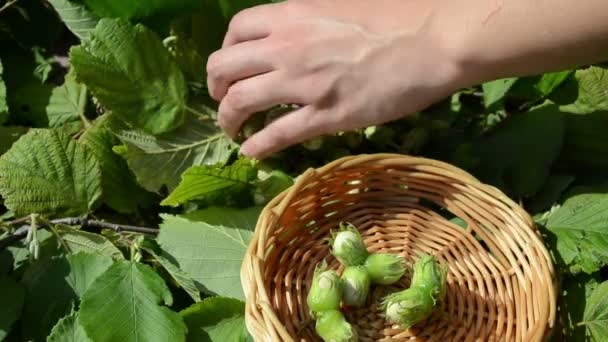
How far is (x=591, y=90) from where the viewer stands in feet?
3.96

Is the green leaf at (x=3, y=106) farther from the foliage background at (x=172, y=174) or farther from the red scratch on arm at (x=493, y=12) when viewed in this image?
the red scratch on arm at (x=493, y=12)

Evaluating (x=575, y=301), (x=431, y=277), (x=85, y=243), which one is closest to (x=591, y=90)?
(x=575, y=301)

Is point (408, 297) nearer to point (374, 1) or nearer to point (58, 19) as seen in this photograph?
point (374, 1)

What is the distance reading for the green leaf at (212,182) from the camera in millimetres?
1007

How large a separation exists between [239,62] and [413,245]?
0.35 metres

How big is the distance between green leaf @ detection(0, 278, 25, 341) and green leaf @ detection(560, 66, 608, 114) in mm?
872

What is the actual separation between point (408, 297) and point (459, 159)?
0.29 meters

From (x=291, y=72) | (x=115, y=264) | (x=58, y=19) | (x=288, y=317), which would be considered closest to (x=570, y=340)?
(x=288, y=317)

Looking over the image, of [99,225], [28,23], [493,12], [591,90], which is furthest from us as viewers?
[28,23]

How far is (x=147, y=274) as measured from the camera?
40.1 inches

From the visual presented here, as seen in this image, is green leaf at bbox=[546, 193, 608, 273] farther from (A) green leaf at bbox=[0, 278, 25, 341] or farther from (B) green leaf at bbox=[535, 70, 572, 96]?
(A) green leaf at bbox=[0, 278, 25, 341]

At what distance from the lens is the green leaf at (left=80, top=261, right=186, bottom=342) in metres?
0.96

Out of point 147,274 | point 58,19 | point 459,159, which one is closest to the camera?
point 147,274

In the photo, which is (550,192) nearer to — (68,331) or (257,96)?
(257,96)
